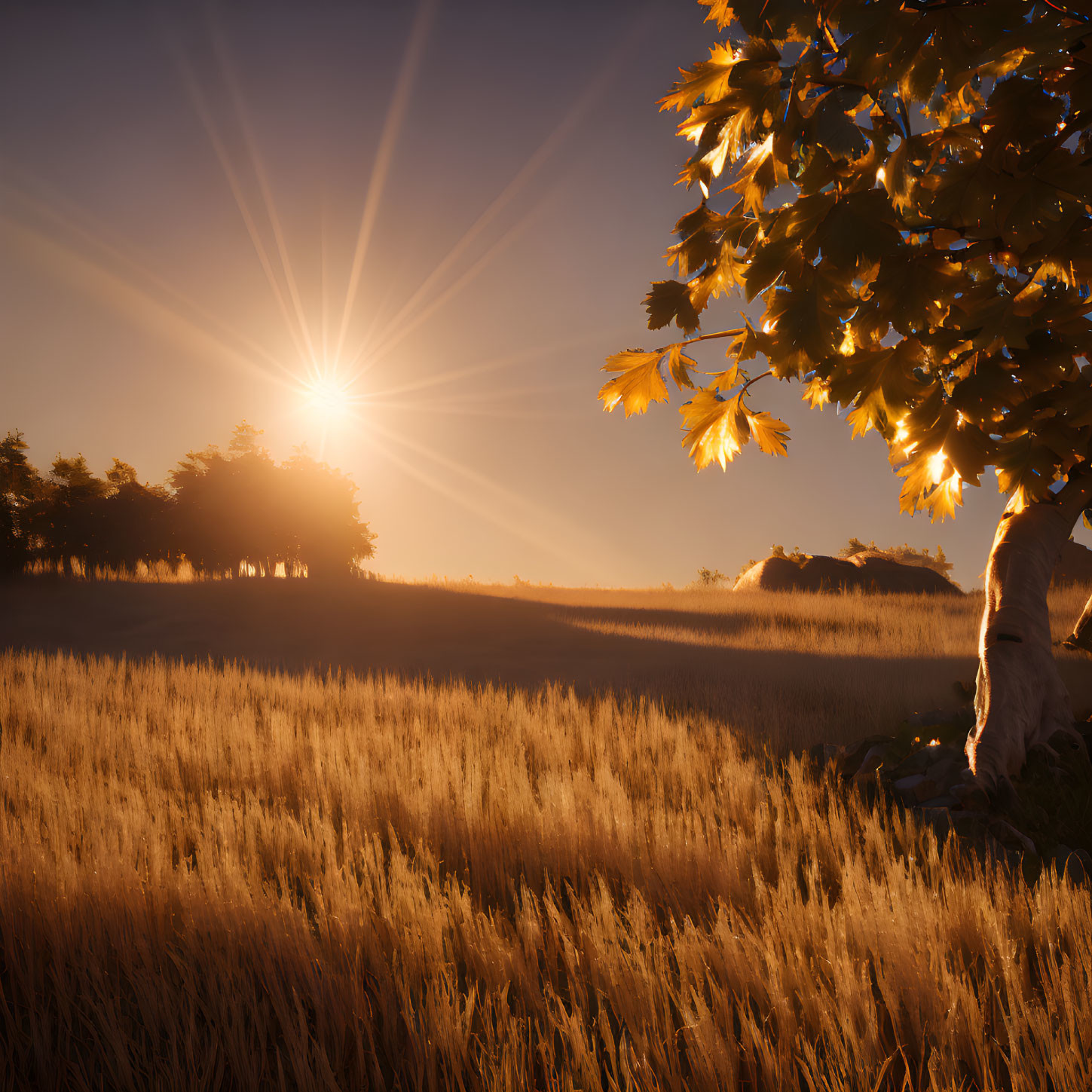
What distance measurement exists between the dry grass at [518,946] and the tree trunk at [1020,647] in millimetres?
1062

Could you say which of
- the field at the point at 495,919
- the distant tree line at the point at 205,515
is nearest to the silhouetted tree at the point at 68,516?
the distant tree line at the point at 205,515

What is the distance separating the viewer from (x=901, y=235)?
2.93 metres

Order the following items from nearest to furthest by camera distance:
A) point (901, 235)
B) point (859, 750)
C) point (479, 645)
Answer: point (901, 235)
point (859, 750)
point (479, 645)

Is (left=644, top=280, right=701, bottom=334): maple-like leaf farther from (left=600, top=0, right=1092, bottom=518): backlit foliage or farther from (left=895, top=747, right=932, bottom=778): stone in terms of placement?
(left=895, top=747, right=932, bottom=778): stone

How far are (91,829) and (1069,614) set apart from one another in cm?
2112

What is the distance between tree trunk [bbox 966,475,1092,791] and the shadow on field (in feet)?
6.65

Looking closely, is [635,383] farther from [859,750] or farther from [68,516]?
[68,516]

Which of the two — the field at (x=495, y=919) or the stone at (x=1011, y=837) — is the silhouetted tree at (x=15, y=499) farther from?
the stone at (x=1011, y=837)

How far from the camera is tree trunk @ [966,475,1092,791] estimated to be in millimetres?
3953

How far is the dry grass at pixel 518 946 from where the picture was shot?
5.57 ft

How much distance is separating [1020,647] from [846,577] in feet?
82.1

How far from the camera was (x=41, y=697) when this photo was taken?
22.6ft

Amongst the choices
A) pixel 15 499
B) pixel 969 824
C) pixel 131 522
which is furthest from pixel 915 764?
pixel 131 522

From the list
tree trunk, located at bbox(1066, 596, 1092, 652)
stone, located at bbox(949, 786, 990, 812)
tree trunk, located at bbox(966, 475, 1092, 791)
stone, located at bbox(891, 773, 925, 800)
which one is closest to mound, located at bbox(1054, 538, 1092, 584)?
tree trunk, located at bbox(1066, 596, 1092, 652)
